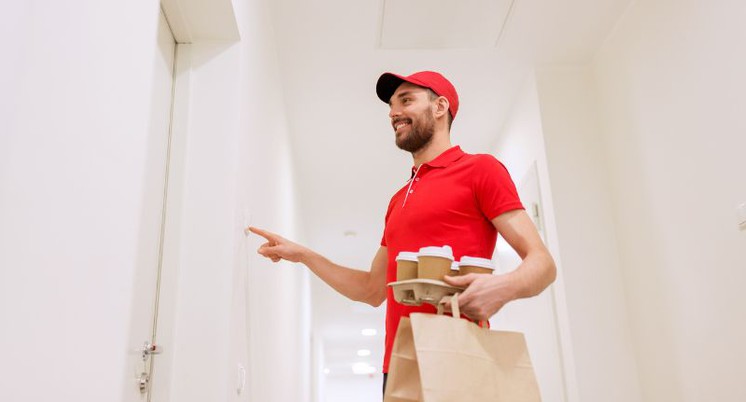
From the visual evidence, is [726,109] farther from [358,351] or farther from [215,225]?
[358,351]

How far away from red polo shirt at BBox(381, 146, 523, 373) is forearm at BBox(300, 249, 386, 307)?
11.9 inches

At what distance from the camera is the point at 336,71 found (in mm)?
3180

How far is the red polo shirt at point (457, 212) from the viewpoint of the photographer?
54.4 inches

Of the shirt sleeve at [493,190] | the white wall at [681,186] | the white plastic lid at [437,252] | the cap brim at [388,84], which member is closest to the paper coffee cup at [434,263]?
the white plastic lid at [437,252]

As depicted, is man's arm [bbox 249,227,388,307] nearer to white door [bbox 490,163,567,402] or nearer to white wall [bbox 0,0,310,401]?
white wall [bbox 0,0,310,401]

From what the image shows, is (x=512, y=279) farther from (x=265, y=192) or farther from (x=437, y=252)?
(x=265, y=192)

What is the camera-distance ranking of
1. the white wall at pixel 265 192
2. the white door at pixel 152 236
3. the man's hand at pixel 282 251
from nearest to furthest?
the white door at pixel 152 236, the man's hand at pixel 282 251, the white wall at pixel 265 192

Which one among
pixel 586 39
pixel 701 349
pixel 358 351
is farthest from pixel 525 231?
pixel 358 351

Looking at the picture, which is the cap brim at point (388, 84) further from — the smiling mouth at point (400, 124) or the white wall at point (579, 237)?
the white wall at point (579, 237)

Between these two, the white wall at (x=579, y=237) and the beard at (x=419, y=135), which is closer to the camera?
the beard at (x=419, y=135)

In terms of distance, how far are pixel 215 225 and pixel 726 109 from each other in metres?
1.64

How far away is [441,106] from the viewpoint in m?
1.73

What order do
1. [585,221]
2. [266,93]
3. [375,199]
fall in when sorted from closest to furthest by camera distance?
[266,93]
[585,221]
[375,199]

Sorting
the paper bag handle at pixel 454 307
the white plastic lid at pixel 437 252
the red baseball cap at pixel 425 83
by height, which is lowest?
the paper bag handle at pixel 454 307
